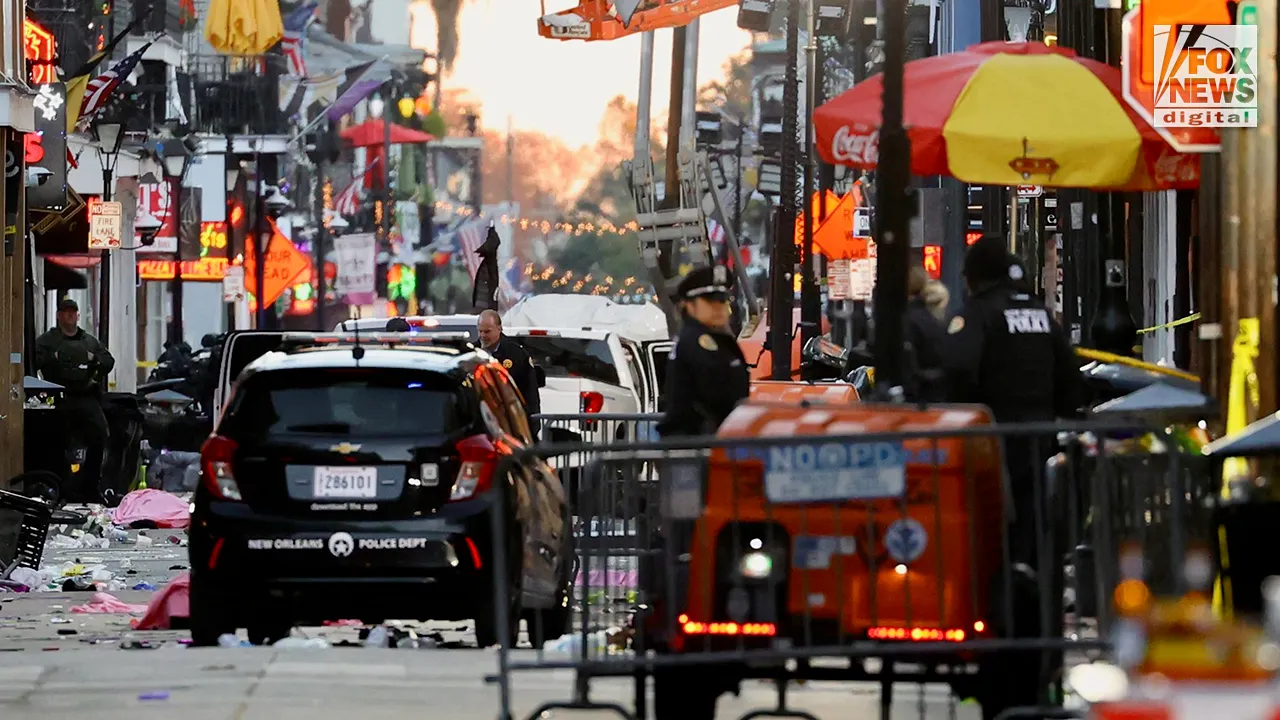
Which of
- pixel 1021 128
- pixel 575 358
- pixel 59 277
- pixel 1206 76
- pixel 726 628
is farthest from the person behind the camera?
pixel 59 277

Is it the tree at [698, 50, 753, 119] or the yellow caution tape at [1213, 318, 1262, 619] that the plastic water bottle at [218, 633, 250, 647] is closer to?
the yellow caution tape at [1213, 318, 1262, 619]

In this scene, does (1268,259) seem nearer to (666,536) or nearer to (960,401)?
(960,401)

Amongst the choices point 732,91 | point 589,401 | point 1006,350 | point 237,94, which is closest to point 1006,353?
point 1006,350

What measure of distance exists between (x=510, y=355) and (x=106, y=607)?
206 inches

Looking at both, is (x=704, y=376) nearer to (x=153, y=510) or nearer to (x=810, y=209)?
(x=153, y=510)

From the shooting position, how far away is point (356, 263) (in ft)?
215

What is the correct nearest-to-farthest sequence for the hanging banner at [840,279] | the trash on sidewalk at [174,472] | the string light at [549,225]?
the trash on sidewalk at [174,472] < the hanging banner at [840,279] < the string light at [549,225]

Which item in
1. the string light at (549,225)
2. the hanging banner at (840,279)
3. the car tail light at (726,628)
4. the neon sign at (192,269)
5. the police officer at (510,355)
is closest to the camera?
the car tail light at (726,628)

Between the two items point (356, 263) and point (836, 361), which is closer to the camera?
point (836, 361)

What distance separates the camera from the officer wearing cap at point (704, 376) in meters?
10.5

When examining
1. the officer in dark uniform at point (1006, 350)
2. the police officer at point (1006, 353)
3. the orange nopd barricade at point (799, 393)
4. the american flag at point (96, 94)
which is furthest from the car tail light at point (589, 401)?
the american flag at point (96, 94)

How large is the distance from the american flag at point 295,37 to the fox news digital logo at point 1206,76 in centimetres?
6594

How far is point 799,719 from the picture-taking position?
28.7 feet

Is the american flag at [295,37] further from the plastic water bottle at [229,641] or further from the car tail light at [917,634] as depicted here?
the car tail light at [917,634]
